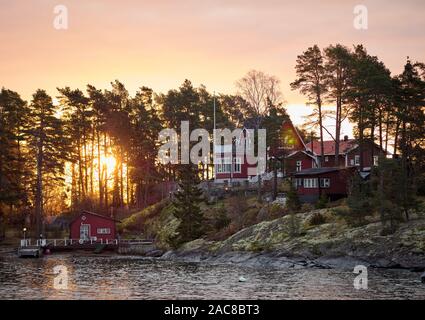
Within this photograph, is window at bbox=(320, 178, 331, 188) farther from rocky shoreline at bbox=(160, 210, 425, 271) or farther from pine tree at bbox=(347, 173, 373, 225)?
pine tree at bbox=(347, 173, 373, 225)

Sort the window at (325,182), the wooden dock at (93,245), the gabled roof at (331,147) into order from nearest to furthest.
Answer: the wooden dock at (93,245), the window at (325,182), the gabled roof at (331,147)

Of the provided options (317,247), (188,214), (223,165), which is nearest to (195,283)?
(317,247)

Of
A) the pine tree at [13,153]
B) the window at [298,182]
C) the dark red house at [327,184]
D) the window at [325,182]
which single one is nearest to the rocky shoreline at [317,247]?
the dark red house at [327,184]

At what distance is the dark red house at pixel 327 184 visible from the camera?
85.4 m

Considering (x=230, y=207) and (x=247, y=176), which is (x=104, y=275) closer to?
(x=230, y=207)

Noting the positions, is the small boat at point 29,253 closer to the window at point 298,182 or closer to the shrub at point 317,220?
the shrub at point 317,220

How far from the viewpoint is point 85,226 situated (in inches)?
3615

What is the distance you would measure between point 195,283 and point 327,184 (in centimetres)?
3797

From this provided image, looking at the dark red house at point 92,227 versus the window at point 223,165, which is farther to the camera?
the window at point 223,165

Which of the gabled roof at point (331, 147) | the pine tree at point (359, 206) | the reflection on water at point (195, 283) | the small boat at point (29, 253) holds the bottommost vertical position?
the reflection on water at point (195, 283)

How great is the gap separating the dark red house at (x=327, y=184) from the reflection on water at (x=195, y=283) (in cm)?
2472
